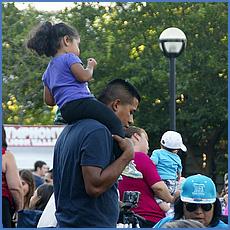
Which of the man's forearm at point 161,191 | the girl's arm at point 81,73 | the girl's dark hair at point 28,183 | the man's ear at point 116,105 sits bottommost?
the girl's dark hair at point 28,183

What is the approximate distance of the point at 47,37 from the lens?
452 centimetres

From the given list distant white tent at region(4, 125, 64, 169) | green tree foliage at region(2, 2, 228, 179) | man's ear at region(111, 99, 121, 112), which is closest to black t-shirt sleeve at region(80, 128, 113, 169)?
man's ear at region(111, 99, 121, 112)

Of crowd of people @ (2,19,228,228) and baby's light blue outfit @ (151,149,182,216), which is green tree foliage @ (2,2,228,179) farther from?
crowd of people @ (2,19,228,228)

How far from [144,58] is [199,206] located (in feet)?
73.5

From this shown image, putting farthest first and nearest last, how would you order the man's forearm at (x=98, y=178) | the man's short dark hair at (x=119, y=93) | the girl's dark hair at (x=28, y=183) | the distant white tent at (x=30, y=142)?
1. the distant white tent at (x=30, y=142)
2. the girl's dark hair at (x=28, y=183)
3. the man's short dark hair at (x=119, y=93)
4. the man's forearm at (x=98, y=178)

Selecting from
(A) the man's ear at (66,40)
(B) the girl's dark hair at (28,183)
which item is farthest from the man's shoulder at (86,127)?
(B) the girl's dark hair at (28,183)

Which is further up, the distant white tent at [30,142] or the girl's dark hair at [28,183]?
the girl's dark hair at [28,183]

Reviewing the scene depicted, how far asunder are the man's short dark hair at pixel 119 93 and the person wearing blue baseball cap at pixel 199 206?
1.14 m

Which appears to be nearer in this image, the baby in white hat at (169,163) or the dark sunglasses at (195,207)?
the dark sunglasses at (195,207)

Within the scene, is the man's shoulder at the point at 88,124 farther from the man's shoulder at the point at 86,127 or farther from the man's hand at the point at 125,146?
the man's hand at the point at 125,146

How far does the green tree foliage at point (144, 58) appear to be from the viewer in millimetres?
27344

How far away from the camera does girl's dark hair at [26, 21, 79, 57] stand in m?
→ 4.51

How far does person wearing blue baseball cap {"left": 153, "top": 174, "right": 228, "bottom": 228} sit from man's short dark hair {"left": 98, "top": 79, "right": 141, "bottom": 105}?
1.14m

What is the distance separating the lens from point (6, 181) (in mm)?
6809
